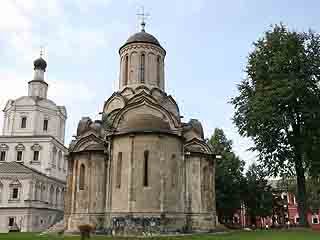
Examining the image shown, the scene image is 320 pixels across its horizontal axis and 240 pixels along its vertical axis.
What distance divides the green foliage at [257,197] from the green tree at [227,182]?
1.45m

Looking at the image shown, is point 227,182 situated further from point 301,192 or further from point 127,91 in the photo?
point 127,91

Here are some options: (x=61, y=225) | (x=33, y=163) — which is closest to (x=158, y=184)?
(x=61, y=225)

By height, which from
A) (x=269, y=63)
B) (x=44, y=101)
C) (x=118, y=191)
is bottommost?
(x=118, y=191)

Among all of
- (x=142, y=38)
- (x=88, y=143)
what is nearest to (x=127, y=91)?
(x=142, y=38)

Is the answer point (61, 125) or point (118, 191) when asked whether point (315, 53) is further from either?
point (61, 125)

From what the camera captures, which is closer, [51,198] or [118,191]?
[118,191]

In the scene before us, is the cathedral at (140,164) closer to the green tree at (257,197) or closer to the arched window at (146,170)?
the arched window at (146,170)

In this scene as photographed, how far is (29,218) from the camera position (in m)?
42.1

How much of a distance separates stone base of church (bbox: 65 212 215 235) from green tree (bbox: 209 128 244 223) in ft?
42.9

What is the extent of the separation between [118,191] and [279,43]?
50.8ft

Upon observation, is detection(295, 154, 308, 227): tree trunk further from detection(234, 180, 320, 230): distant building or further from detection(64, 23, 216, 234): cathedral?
detection(234, 180, 320, 230): distant building

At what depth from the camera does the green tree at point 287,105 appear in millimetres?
25375

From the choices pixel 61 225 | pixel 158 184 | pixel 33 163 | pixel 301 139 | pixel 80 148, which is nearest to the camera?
pixel 158 184

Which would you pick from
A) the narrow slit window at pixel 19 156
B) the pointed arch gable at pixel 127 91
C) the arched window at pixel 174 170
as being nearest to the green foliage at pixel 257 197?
the arched window at pixel 174 170
